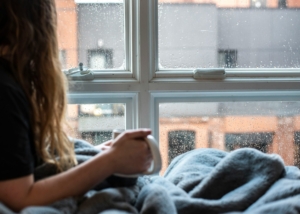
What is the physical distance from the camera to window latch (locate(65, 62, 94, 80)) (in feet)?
4.26

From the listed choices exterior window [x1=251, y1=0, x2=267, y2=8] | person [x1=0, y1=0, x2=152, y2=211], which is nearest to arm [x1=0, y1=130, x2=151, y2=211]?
person [x1=0, y1=0, x2=152, y2=211]

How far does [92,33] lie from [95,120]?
28 centimetres

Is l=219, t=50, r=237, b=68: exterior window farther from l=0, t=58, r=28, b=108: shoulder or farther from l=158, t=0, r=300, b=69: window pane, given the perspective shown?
l=0, t=58, r=28, b=108: shoulder

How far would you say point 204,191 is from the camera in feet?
3.23

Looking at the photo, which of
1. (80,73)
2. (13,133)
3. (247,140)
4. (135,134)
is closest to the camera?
(13,133)

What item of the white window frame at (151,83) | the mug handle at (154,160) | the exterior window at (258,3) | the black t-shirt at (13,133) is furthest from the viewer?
the exterior window at (258,3)

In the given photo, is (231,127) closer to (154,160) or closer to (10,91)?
(154,160)

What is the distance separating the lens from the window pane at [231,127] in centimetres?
138

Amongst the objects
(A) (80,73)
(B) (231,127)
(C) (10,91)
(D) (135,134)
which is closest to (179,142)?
(B) (231,127)

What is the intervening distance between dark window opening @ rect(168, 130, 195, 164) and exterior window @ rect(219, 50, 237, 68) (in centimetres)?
25

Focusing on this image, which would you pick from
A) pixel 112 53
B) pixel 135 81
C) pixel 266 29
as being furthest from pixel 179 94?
pixel 266 29

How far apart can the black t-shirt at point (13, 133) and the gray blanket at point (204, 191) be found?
74 mm

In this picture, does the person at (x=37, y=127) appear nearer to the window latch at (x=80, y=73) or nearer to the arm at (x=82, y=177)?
the arm at (x=82, y=177)

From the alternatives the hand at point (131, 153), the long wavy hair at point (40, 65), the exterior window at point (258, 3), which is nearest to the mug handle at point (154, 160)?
the hand at point (131, 153)
